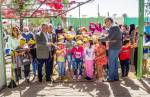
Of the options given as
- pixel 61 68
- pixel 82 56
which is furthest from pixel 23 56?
pixel 82 56

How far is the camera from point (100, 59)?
1112cm

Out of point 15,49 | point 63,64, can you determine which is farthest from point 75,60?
point 15,49

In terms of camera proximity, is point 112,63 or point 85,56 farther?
point 85,56

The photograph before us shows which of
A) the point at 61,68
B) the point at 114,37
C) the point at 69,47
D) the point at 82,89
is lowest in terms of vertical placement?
the point at 82,89

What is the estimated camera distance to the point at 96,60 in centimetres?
1120

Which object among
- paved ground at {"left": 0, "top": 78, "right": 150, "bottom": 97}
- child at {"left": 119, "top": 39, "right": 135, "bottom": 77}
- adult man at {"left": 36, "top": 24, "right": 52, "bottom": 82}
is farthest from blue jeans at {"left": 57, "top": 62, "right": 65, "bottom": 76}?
child at {"left": 119, "top": 39, "right": 135, "bottom": 77}

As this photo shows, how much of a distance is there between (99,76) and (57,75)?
1.75 m

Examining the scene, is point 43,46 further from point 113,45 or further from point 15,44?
point 113,45

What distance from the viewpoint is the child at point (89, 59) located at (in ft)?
36.6

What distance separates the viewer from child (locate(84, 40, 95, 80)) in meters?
11.2

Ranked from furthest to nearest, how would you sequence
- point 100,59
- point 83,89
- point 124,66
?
point 124,66 → point 100,59 → point 83,89

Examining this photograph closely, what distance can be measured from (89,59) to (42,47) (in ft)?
5.12

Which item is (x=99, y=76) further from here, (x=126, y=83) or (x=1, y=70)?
(x=1, y=70)

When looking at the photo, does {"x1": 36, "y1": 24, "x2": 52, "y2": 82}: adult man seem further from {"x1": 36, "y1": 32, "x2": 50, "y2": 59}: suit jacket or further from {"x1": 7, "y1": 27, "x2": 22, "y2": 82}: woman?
{"x1": 7, "y1": 27, "x2": 22, "y2": 82}: woman
